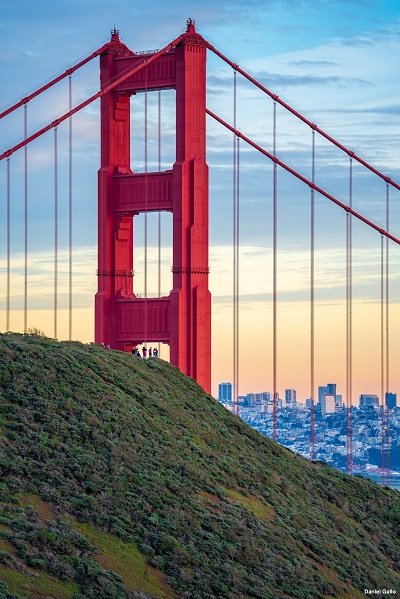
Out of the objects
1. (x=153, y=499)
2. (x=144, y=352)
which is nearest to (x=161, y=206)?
(x=144, y=352)

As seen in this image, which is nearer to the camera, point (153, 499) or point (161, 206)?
point (153, 499)

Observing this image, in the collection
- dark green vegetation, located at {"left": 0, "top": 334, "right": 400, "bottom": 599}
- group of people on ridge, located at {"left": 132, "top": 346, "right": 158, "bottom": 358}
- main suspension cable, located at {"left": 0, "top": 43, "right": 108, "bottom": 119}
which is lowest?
dark green vegetation, located at {"left": 0, "top": 334, "right": 400, "bottom": 599}

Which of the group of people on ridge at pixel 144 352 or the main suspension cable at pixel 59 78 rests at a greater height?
the main suspension cable at pixel 59 78

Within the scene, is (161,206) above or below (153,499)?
above

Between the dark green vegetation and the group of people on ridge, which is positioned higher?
the group of people on ridge

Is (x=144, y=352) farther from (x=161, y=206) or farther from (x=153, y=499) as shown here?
(x=153, y=499)
